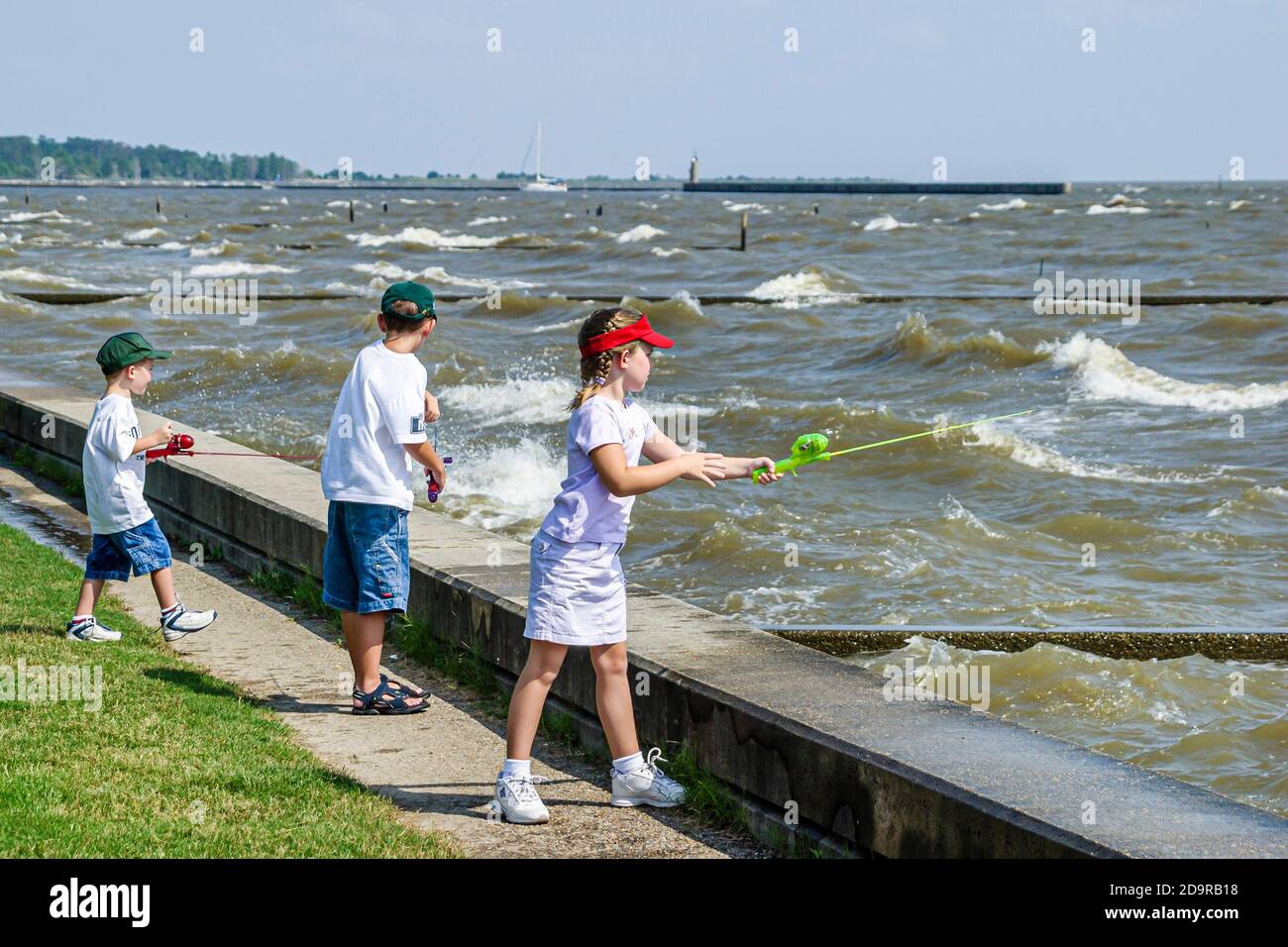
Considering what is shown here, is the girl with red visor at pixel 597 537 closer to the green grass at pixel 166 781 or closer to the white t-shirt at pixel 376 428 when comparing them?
the green grass at pixel 166 781

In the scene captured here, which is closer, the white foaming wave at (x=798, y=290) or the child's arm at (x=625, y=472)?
the child's arm at (x=625, y=472)

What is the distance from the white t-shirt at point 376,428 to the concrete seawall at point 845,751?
0.74 meters

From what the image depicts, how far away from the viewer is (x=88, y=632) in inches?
278

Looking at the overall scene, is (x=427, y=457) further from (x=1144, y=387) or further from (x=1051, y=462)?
(x=1144, y=387)

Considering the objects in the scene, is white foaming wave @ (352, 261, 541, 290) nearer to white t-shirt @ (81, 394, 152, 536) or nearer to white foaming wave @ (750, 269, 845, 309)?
white foaming wave @ (750, 269, 845, 309)

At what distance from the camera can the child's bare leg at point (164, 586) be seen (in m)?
7.25

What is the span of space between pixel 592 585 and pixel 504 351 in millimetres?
21738

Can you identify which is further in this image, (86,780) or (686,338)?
(686,338)

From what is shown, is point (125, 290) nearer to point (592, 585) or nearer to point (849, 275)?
point (849, 275)

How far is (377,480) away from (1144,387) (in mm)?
16747

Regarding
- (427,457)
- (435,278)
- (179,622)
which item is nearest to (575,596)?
(427,457)

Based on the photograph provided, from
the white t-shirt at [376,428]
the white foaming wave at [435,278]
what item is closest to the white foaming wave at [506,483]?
the white t-shirt at [376,428]
